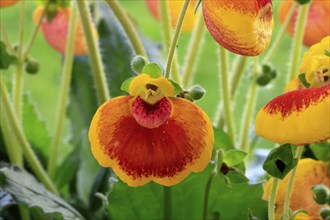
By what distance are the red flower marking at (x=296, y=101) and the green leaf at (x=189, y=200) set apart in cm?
13

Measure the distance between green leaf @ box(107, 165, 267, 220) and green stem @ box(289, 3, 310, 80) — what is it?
11 cm

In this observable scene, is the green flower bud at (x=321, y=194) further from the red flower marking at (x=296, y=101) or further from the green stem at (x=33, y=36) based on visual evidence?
the green stem at (x=33, y=36)

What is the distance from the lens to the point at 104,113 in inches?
13.3

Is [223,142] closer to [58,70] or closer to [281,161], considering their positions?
[281,161]

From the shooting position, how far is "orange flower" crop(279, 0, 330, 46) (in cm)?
52

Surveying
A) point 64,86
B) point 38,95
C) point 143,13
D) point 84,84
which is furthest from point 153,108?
point 143,13

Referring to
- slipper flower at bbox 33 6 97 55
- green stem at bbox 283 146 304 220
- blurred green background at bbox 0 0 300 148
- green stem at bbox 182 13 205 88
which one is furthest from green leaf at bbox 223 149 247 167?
blurred green background at bbox 0 0 300 148

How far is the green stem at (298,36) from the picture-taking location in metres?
0.50

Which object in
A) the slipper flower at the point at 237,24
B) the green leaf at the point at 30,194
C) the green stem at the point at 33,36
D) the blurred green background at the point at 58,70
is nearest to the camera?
the slipper flower at the point at 237,24

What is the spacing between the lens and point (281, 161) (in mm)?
347

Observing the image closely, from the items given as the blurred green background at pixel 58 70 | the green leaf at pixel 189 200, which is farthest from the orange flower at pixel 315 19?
the blurred green background at pixel 58 70

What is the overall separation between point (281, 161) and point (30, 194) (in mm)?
176

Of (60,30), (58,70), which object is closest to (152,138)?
(60,30)

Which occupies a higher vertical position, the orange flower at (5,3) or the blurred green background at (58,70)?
the orange flower at (5,3)
